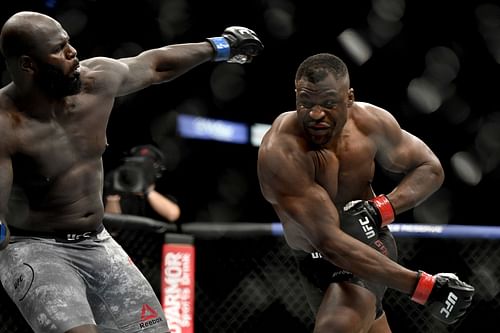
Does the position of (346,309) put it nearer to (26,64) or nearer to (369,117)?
(369,117)

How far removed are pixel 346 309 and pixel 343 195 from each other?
399mm

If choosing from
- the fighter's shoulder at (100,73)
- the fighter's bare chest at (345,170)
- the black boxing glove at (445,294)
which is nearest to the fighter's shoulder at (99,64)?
the fighter's shoulder at (100,73)

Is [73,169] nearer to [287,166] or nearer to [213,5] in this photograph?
[287,166]

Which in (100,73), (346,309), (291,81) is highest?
(100,73)

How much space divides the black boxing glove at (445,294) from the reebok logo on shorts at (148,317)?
→ 77 centimetres

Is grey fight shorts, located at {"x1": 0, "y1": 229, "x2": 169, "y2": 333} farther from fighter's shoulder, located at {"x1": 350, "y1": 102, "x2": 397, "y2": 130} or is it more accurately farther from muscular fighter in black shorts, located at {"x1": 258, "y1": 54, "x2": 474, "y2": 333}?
fighter's shoulder, located at {"x1": 350, "y1": 102, "x2": 397, "y2": 130}

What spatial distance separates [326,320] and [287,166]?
521 mm

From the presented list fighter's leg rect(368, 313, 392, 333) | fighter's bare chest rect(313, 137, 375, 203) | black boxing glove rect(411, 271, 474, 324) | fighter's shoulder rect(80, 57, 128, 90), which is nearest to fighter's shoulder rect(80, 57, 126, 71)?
fighter's shoulder rect(80, 57, 128, 90)

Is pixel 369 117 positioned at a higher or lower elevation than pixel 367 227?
higher

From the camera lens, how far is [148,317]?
2305 millimetres

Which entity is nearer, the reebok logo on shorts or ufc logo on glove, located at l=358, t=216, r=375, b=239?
the reebok logo on shorts

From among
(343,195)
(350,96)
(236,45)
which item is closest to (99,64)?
(236,45)

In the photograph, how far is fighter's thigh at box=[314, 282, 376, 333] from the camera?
2564 millimetres

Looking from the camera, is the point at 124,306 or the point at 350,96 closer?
the point at 124,306
